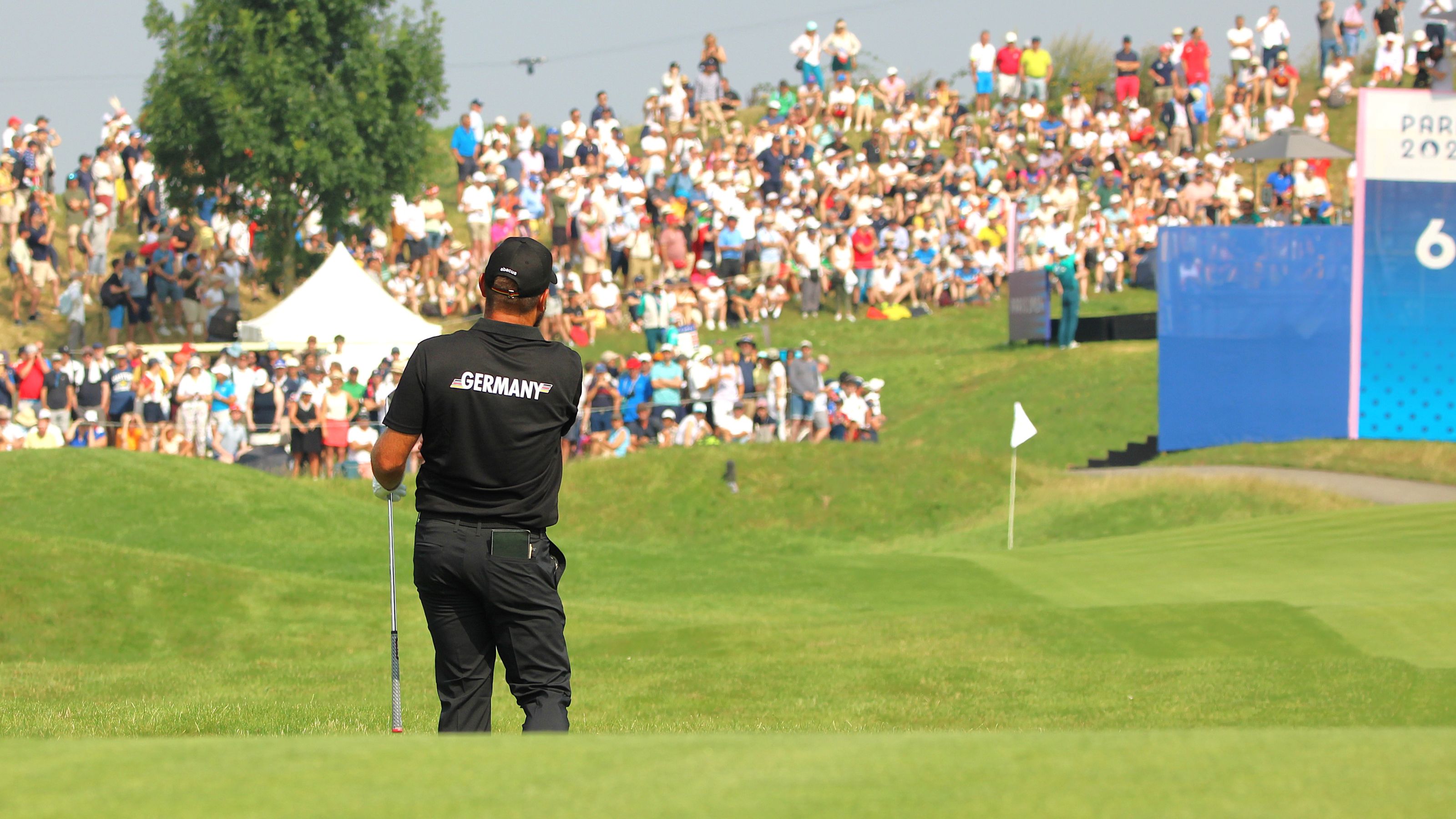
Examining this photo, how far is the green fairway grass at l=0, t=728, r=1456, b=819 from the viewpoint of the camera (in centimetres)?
316

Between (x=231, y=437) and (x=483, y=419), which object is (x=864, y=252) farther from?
(x=483, y=419)

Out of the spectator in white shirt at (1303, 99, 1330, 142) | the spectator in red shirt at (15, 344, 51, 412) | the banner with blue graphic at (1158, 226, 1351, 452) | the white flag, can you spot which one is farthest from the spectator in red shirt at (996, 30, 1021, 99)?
the spectator in red shirt at (15, 344, 51, 412)

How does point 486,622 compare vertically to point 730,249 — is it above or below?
below

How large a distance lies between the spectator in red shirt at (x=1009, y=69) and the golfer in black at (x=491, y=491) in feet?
116

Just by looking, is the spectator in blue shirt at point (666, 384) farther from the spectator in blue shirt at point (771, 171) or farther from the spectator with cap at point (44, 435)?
the spectator in blue shirt at point (771, 171)

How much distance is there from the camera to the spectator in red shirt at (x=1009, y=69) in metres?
39.2

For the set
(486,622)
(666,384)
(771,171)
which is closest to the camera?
(486,622)

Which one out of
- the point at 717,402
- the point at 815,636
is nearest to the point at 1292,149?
the point at 717,402

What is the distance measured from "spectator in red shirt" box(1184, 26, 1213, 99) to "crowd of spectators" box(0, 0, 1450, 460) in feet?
0.27

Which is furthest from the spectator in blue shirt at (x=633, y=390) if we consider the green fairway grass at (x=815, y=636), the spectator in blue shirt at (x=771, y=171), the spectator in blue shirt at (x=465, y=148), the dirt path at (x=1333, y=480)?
the spectator in blue shirt at (x=465, y=148)

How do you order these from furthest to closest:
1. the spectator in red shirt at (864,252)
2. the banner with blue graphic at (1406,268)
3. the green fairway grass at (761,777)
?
1. the spectator in red shirt at (864,252)
2. the banner with blue graphic at (1406,268)
3. the green fairway grass at (761,777)

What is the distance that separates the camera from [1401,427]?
2350 centimetres

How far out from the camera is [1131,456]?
80.4 feet

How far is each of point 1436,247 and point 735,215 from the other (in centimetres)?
1276
